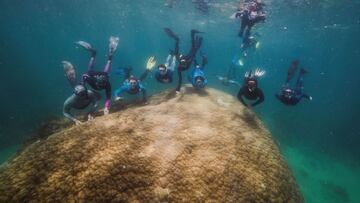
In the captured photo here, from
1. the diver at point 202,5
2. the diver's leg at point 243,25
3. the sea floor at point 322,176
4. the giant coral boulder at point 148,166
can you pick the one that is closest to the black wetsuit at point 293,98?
the giant coral boulder at point 148,166

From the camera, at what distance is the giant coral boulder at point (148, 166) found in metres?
3.83

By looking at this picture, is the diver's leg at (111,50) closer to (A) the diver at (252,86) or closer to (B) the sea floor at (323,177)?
(A) the diver at (252,86)

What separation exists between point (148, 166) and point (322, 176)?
24.3 m

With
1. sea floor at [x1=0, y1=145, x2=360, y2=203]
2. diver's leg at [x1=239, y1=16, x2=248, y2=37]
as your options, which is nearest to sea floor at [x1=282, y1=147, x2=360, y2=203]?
sea floor at [x1=0, y1=145, x2=360, y2=203]

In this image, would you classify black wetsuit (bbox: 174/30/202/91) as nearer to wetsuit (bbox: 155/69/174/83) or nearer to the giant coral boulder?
wetsuit (bbox: 155/69/174/83)

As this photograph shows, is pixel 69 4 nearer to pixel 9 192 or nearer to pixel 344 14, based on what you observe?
pixel 344 14

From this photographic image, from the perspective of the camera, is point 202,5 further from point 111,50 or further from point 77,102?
point 77,102

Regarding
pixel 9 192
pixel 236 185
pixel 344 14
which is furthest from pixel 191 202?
pixel 344 14

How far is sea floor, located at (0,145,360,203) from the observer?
20453 millimetres

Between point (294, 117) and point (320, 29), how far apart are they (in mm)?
13482

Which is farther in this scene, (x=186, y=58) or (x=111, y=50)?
(x=186, y=58)

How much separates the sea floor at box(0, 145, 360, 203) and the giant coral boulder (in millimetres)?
15934

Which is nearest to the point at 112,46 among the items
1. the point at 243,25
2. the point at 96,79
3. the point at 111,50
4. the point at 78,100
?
the point at 111,50

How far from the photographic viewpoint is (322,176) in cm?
2355
